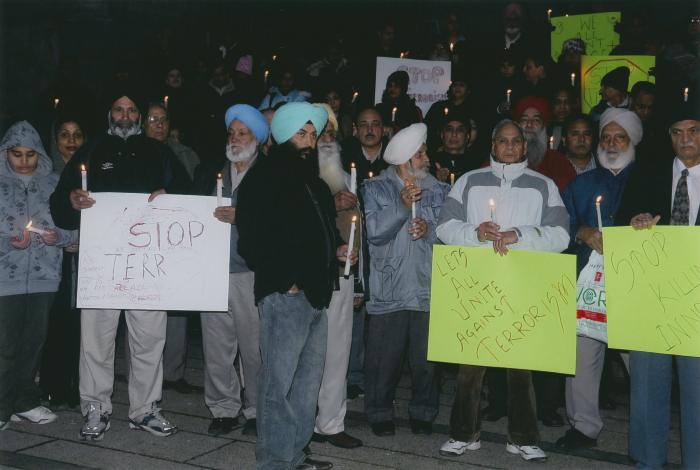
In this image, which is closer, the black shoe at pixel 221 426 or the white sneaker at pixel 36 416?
the black shoe at pixel 221 426

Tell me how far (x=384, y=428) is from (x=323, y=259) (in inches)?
67.3

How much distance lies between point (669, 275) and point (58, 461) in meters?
3.84

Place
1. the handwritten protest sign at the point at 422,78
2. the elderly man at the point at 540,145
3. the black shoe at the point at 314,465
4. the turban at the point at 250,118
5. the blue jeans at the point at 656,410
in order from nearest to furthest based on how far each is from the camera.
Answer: the blue jeans at the point at 656,410, the black shoe at the point at 314,465, the turban at the point at 250,118, the elderly man at the point at 540,145, the handwritten protest sign at the point at 422,78

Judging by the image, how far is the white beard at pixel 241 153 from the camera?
600cm

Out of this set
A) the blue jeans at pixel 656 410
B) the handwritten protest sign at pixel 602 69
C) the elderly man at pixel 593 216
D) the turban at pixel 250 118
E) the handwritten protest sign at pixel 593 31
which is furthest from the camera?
the handwritten protest sign at pixel 593 31

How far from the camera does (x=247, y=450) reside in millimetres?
5766

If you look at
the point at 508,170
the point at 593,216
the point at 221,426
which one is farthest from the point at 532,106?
the point at 221,426

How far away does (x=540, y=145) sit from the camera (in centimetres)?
732

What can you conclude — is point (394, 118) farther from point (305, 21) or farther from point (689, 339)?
point (305, 21)

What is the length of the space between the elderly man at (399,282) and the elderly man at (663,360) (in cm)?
137

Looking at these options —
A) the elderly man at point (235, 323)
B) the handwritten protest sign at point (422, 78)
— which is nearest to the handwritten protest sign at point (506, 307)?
the elderly man at point (235, 323)

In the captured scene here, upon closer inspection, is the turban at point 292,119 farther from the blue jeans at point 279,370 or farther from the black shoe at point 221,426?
the black shoe at point 221,426

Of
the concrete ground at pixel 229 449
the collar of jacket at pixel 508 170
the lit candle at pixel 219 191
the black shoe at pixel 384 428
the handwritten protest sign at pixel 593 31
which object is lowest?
the concrete ground at pixel 229 449

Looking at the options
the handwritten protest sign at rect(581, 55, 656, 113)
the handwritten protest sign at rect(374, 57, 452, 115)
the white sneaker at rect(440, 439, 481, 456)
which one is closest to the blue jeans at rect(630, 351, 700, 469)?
the white sneaker at rect(440, 439, 481, 456)
